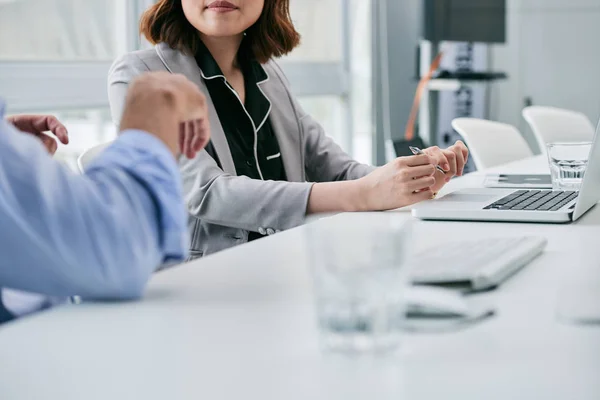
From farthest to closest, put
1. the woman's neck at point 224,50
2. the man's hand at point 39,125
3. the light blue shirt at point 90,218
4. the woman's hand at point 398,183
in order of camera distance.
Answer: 1. the woman's neck at point 224,50
2. the woman's hand at point 398,183
3. the man's hand at point 39,125
4. the light blue shirt at point 90,218

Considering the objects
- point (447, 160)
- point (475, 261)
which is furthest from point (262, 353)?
point (447, 160)

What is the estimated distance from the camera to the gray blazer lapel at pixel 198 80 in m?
1.92

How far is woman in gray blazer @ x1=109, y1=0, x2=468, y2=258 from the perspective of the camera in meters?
1.69

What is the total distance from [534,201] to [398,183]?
0.83 ft

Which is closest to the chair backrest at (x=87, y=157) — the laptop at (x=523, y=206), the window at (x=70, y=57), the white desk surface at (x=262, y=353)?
the laptop at (x=523, y=206)

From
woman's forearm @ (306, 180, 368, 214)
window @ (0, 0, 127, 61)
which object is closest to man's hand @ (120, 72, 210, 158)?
woman's forearm @ (306, 180, 368, 214)

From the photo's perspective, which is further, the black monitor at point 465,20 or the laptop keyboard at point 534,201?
the black monitor at point 465,20

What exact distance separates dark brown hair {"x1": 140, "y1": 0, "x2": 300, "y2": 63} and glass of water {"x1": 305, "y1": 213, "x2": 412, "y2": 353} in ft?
4.45

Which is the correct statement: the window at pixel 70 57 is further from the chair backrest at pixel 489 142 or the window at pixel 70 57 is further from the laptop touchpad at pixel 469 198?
the laptop touchpad at pixel 469 198

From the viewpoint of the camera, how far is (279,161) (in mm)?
2111

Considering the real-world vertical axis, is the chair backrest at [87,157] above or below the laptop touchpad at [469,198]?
above

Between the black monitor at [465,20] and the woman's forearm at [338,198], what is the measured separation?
384 cm

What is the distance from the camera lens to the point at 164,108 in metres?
1.00

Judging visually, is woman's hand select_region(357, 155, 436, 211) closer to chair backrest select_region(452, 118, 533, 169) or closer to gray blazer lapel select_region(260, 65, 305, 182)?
gray blazer lapel select_region(260, 65, 305, 182)
